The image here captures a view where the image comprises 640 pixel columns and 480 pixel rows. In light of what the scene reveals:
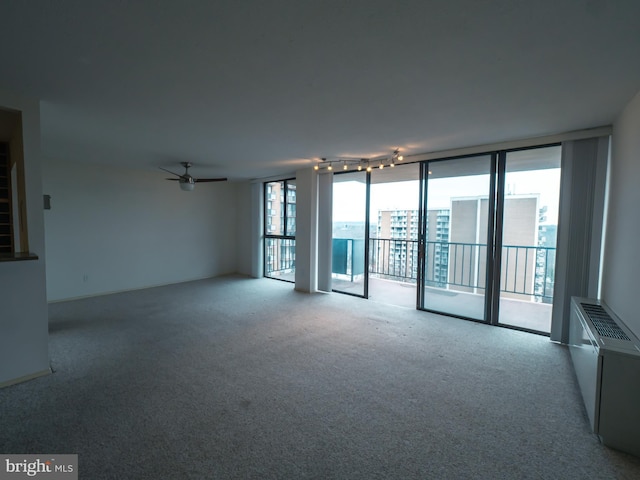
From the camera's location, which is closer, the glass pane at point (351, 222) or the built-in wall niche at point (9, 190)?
the built-in wall niche at point (9, 190)

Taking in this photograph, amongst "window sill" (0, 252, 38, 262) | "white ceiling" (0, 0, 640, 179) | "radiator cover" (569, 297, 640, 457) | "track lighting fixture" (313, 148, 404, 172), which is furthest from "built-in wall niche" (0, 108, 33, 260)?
"radiator cover" (569, 297, 640, 457)

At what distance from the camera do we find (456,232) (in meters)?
4.27

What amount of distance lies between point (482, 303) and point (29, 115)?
5.62 metres

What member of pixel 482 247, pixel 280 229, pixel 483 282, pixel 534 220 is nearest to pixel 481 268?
pixel 483 282

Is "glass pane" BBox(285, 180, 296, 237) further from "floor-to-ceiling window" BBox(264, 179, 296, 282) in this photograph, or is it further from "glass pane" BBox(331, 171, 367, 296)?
"glass pane" BBox(331, 171, 367, 296)

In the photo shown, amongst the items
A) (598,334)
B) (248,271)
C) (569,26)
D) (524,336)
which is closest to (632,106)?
(569,26)

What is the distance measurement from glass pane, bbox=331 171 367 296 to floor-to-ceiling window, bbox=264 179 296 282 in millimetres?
1236

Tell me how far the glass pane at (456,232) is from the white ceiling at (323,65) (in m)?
0.86

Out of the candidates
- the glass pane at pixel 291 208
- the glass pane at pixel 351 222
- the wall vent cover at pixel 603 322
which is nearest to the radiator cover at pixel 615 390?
the wall vent cover at pixel 603 322

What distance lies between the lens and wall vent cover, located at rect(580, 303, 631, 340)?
2.04 meters

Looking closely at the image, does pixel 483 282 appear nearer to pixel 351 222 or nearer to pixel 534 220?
pixel 534 220

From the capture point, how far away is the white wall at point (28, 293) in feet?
7.85

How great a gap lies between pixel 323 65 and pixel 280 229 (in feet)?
17.0

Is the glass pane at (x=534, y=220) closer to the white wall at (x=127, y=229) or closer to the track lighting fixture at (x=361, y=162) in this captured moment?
the track lighting fixture at (x=361, y=162)
